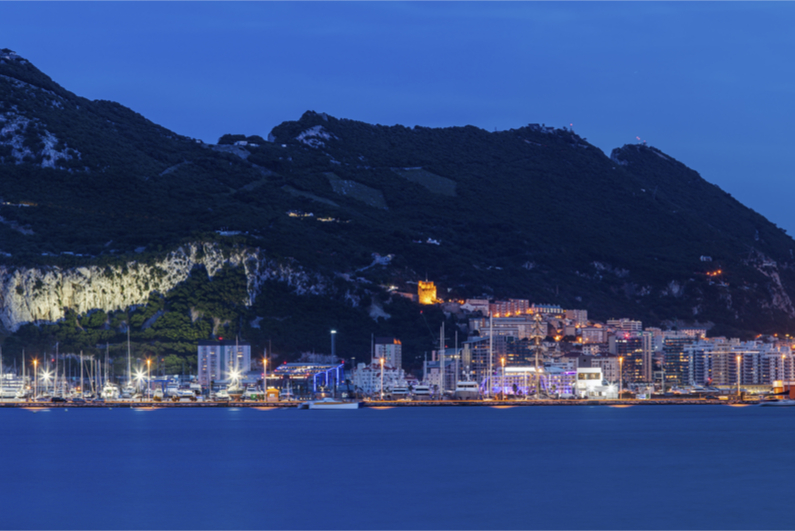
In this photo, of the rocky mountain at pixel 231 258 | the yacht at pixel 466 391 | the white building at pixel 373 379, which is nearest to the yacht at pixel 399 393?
the white building at pixel 373 379

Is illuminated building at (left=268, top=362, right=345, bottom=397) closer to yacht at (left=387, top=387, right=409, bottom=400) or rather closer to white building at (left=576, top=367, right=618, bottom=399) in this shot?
yacht at (left=387, top=387, right=409, bottom=400)

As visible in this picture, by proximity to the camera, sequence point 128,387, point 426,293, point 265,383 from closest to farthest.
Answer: point 265,383, point 128,387, point 426,293

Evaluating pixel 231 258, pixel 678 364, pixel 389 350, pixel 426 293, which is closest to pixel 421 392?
pixel 389 350

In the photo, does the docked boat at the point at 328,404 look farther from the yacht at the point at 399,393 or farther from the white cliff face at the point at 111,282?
the white cliff face at the point at 111,282

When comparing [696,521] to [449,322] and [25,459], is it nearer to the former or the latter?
[25,459]

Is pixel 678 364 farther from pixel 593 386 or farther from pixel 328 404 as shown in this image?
pixel 328 404

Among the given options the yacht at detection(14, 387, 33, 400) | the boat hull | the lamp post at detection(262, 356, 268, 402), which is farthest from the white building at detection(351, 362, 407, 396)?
the yacht at detection(14, 387, 33, 400)
